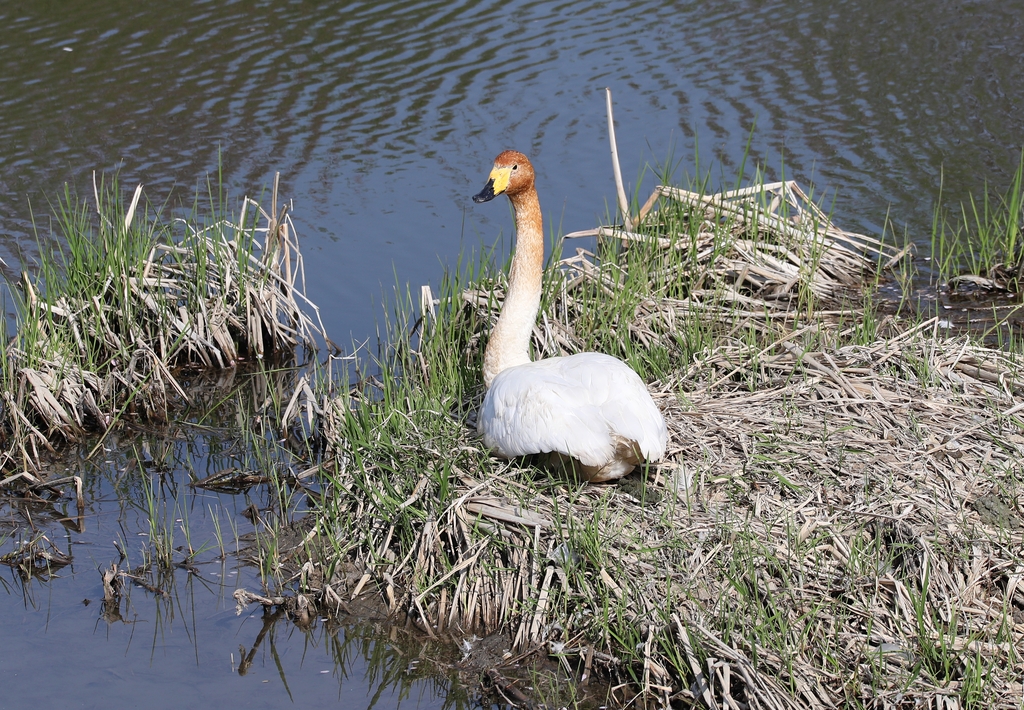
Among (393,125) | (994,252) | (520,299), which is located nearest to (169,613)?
(520,299)

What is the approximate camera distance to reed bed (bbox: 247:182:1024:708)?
4.03 meters

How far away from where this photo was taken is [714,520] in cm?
462

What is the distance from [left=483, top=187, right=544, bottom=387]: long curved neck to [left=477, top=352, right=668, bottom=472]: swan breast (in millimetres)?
586

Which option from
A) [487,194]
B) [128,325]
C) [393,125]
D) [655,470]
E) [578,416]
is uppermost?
[487,194]

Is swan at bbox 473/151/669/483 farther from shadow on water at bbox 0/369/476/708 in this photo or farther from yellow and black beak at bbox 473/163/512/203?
shadow on water at bbox 0/369/476/708

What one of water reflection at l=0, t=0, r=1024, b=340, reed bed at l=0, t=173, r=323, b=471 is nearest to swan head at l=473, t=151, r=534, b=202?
reed bed at l=0, t=173, r=323, b=471

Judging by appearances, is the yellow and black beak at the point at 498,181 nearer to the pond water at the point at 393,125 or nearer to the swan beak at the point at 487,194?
the swan beak at the point at 487,194

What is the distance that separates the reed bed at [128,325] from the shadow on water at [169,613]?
0.33 m

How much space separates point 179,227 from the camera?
9078 millimetres

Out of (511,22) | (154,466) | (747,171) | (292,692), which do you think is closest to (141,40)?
(511,22)

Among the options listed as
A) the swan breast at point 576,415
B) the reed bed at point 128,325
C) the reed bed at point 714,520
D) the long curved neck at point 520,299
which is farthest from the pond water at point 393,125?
the long curved neck at point 520,299

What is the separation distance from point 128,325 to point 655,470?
3.40 metres

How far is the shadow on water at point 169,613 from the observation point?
4488 mm

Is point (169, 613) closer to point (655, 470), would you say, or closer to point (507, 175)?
point (655, 470)
